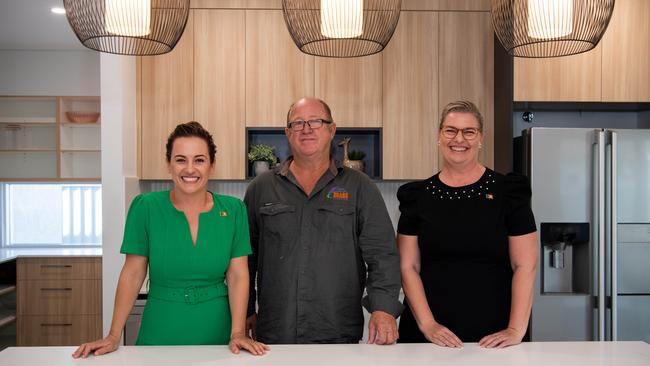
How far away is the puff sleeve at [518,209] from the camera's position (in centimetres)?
197

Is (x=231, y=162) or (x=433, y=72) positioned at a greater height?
(x=433, y=72)

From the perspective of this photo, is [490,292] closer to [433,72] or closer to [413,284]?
[413,284]

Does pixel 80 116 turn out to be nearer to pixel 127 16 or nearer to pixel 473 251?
pixel 127 16

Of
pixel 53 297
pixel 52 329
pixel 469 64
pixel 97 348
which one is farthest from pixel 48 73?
pixel 97 348

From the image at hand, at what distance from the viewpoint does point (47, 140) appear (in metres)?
5.81

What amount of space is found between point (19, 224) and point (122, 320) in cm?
491

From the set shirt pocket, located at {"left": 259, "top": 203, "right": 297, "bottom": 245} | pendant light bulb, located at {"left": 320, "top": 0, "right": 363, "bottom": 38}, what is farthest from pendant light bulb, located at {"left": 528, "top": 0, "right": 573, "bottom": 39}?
shirt pocket, located at {"left": 259, "top": 203, "right": 297, "bottom": 245}

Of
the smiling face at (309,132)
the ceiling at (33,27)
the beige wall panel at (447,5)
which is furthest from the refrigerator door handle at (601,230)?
the ceiling at (33,27)

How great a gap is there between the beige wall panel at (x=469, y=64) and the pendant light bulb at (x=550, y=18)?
2.15 m

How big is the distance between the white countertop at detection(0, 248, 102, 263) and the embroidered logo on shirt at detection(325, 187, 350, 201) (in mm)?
3680

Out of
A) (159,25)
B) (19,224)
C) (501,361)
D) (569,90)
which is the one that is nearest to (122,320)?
(159,25)

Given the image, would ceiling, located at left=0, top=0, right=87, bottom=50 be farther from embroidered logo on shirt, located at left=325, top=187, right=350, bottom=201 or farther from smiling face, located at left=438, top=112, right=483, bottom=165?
smiling face, located at left=438, top=112, right=483, bottom=165

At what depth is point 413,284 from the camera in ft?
6.55

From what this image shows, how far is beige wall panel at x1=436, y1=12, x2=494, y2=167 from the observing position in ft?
12.5
